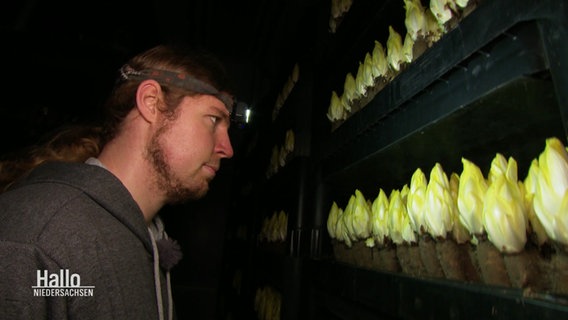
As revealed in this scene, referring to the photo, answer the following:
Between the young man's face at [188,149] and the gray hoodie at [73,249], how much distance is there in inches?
5.9

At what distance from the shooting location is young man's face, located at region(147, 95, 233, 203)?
0.99 metres

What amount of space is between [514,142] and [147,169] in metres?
1.02

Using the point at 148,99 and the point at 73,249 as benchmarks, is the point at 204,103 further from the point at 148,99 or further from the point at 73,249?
the point at 73,249

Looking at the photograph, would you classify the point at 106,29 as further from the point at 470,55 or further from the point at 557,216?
the point at 557,216

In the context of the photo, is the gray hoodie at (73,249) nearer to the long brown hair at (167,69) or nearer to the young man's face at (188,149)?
the young man's face at (188,149)

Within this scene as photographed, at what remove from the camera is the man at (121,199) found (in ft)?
2.12

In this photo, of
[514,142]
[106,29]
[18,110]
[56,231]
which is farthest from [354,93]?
[18,110]

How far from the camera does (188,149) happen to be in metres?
1.01

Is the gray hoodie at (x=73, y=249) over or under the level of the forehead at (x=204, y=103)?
A: under
